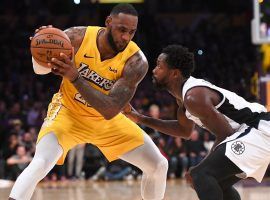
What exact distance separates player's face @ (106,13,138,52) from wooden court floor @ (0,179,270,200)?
3.80 metres

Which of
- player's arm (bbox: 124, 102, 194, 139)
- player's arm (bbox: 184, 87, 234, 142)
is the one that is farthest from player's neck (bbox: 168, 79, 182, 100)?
player's arm (bbox: 124, 102, 194, 139)

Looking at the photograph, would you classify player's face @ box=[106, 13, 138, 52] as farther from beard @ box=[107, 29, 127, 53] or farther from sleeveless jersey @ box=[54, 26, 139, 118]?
sleeveless jersey @ box=[54, 26, 139, 118]

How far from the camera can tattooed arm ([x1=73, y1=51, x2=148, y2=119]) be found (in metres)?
4.71

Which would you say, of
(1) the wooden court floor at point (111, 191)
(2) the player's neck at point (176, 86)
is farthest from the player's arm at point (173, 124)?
(1) the wooden court floor at point (111, 191)

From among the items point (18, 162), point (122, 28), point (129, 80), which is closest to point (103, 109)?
point (129, 80)

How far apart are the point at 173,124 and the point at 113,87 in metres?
0.88

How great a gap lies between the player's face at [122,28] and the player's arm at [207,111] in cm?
73

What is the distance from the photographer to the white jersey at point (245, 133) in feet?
15.4

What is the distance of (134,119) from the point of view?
582 cm

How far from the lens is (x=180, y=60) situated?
5.04 m

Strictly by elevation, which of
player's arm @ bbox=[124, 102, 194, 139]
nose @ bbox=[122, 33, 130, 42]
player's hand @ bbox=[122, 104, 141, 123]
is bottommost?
player's arm @ bbox=[124, 102, 194, 139]

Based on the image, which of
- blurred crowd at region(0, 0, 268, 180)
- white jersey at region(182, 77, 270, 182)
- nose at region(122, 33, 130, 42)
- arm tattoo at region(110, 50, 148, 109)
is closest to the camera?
white jersey at region(182, 77, 270, 182)

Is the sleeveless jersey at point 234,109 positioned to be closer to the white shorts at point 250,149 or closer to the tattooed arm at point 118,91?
the white shorts at point 250,149

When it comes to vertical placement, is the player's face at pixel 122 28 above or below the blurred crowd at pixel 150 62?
above
